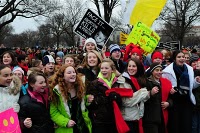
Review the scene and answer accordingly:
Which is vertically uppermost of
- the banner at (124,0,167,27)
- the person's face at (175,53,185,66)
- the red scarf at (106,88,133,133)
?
the banner at (124,0,167,27)

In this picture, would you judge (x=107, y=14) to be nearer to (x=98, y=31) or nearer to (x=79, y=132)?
(x=98, y=31)

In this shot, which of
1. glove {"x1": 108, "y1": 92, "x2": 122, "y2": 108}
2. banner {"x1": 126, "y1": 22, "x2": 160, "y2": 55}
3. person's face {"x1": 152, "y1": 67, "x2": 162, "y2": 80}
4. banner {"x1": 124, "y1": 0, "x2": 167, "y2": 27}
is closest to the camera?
glove {"x1": 108, "y1": 92, "x2": 122, "y2": 108}

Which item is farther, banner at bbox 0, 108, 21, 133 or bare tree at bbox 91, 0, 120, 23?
bare tree at bbox 91, 0, 120, 23

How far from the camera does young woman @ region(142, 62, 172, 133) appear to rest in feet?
15.4

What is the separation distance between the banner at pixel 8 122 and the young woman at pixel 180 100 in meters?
3.06

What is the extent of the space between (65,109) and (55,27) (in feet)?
171

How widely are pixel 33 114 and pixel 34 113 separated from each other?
2 cm

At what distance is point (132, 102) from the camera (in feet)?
14.5

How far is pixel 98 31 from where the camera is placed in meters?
6.80

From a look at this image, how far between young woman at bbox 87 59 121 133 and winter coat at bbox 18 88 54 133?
0.77m

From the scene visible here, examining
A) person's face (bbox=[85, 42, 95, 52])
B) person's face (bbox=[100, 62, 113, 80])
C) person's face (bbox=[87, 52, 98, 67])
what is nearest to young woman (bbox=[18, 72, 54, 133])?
person's face (bbox=[100, 62, 113, 80])

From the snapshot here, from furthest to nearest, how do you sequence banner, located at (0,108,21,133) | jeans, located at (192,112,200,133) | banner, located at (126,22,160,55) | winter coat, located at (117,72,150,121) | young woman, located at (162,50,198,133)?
1. banner, located at (126,22,160,55)
2. jeans, located at (192,112,200,133)
3. young woman, located at (162,50,198,133)
4. winter coat, located at (117,72,150,121)
5. banner, located at (0,108,21,133)

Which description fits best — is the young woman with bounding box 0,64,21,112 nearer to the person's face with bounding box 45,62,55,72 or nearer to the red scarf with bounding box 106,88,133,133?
the red scarf with bounding box 106,88,133,133

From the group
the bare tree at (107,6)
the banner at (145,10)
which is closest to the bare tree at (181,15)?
the bare tree at (107,6)
